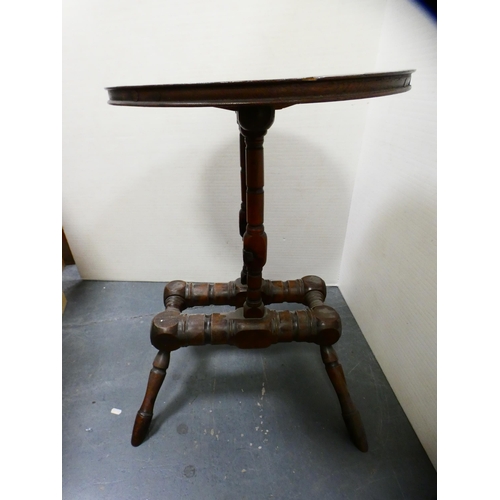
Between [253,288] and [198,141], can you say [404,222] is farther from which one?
[198,141]

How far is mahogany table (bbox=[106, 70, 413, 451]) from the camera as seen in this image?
0.40 meters

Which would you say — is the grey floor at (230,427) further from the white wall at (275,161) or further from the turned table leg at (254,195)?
the turned table leg at (254,195)

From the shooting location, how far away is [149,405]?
0.71m

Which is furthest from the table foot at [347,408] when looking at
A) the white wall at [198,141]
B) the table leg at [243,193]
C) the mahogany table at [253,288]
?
the white wall at [198,141]

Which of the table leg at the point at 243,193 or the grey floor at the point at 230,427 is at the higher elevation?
the table leg at the point at 243,193

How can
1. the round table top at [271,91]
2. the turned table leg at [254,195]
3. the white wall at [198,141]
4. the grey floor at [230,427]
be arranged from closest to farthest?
1. the round table top at [271,91]
2. the turned table leg at [254,195]
3. the grey floor at [230,427]
4. the white wall at [198,141]

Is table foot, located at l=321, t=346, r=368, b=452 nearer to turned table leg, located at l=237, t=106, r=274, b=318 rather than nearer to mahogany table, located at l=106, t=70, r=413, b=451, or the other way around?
mahogany table, located at l=106, t=70, r=413, b=451

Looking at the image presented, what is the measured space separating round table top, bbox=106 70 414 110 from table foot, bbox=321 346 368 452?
0.53 metres

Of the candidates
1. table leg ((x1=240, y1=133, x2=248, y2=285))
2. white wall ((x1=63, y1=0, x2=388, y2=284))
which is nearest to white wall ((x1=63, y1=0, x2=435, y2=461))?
white wall ((x1=63, y1=0, x2=388, y2=284))

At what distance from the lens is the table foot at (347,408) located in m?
0.70

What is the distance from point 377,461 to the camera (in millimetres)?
685

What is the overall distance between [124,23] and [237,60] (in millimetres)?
304

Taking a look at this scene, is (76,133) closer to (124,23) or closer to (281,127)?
(124,23)

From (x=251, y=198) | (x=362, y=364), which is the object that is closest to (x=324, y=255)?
(x=362, y=364)
